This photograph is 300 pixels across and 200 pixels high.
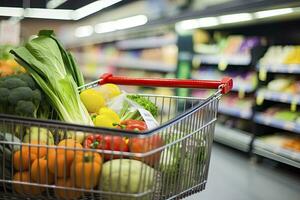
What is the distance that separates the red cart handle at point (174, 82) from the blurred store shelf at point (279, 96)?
142 inches

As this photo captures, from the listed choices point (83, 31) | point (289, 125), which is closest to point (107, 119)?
point (289, 125)

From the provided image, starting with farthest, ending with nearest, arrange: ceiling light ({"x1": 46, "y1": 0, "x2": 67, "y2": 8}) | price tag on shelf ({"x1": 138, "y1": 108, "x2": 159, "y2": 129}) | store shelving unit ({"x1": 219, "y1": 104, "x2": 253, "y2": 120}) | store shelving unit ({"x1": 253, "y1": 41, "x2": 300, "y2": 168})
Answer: store shelving unit ({"x1": 219, "y1": 104, "x2": 253, "y2": 120}) → store shelving unit ({"x1": 253, "y1": 41, "x2": 300, "y2": 168}) → ceiling light ({"x1": 46, "y1": 0, "x2": 67, "y2": 8}) → price tag on shelf ({"x1": 138, "y1": 108, "x2": 159, "y2": 129})

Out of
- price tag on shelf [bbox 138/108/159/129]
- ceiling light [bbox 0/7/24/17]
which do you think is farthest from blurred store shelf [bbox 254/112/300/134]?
price tag on shelf [bbox 138/108/159/129]

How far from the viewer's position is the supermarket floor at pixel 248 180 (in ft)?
11.5

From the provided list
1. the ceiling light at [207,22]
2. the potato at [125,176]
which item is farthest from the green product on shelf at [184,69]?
the potato at [125,176]

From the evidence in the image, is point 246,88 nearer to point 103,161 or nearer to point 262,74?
point 262,74

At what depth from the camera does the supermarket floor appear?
3.51 metres

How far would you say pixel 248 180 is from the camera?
4.02 m

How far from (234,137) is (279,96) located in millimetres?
997

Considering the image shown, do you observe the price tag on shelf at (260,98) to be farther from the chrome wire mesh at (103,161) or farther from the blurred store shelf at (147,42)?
the chrome wire mesh at (103,161)

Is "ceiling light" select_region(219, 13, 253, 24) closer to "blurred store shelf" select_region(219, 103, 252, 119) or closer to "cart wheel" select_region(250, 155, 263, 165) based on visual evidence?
"blurred store shelf" select_region(219, 103, 252, 119)

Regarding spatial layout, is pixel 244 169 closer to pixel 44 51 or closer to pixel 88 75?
pixel 44 51

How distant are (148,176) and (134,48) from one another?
8.74 meters

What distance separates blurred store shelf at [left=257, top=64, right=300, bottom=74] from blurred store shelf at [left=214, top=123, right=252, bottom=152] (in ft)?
3.02
